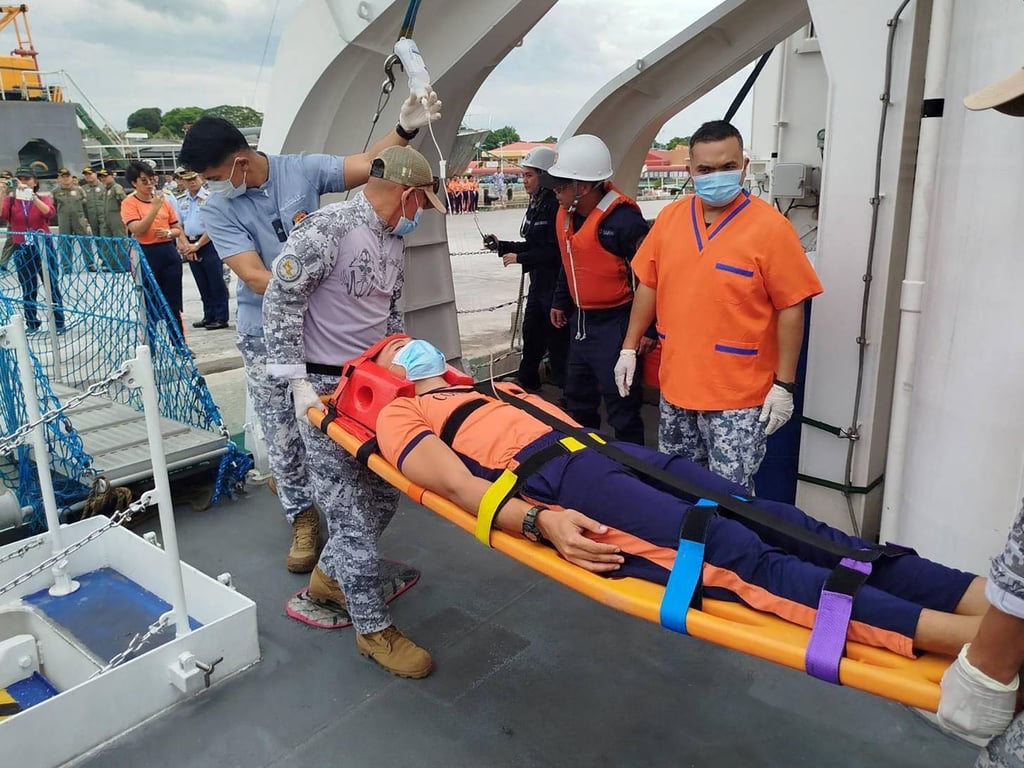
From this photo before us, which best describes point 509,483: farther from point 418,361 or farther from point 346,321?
point 346,321

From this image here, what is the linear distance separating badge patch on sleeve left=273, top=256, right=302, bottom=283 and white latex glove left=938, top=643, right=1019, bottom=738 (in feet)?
6.99

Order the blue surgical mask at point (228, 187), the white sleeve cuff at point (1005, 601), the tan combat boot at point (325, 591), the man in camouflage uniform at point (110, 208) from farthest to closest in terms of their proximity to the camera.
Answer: the man in camouflage uniform at point (110, 208)
the blue surgical mask at point (228, 187)
the tan combat boot at point (325, 591)
the white sleeve cuff at point (1005, 601)

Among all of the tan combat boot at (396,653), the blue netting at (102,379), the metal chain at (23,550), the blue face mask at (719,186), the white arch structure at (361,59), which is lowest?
the tan combat boot at (396,653)

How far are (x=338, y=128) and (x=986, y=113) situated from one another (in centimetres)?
316

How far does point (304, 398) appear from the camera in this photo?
2676 millimetres

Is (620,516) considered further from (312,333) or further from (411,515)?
(411,515)

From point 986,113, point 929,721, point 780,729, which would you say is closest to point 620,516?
point 780,729

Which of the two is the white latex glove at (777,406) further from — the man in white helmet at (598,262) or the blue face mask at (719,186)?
the man in white helmet at (598,262)

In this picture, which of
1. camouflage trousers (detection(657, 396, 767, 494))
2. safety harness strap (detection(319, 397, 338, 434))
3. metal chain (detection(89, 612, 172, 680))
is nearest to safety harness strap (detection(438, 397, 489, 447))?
safety harness strap (detection(319, 397, 338, 434))

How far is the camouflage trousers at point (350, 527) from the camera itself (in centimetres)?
265

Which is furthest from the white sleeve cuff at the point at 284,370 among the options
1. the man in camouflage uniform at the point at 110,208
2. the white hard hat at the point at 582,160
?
the man in camouflage uniform at the point at 110,208

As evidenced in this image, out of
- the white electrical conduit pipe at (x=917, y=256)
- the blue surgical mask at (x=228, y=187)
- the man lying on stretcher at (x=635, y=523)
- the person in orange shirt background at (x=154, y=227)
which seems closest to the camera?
the man lying on stretcher at (x=635, y=523)

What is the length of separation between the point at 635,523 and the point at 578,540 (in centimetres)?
19

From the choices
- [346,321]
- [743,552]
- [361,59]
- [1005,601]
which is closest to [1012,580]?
[1005,601]
